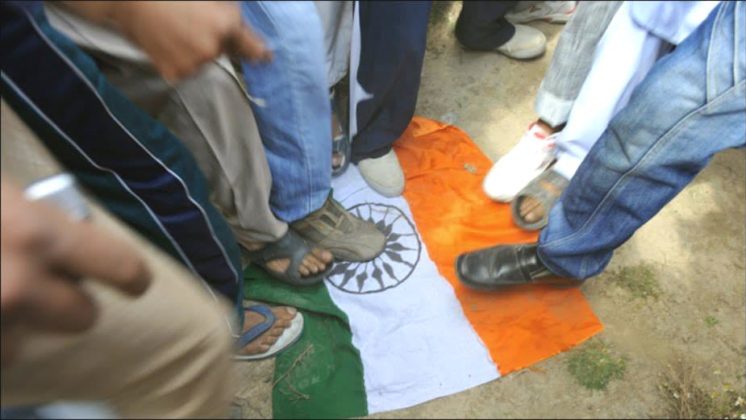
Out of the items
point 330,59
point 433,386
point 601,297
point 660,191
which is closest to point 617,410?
point 601,297

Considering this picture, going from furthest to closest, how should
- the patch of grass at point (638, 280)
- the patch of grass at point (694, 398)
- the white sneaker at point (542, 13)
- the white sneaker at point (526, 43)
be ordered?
the white sneaker at point (526, 43), the white sneaker at point (542, 13), the patch of grass at point (638, 280), the patch of grass at point (694, 398)

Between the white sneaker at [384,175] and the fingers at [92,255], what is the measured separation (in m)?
1.17

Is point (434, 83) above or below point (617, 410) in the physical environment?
above

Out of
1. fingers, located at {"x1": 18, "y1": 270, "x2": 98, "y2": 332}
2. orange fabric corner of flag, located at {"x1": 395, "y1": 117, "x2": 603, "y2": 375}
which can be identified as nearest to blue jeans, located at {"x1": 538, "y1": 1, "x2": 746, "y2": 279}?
orange fabric corner of flag, located at {"x1": 395, "y1": 117, "x2": 603, "y2": 375}

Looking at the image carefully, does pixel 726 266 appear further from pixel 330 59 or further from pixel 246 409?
pixel 246 409

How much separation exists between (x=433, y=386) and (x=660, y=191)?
2.34 feet

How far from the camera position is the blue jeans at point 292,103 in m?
0.94

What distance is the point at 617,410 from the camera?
1.33 m

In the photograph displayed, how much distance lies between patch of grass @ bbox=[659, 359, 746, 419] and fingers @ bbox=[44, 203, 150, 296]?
1326mm

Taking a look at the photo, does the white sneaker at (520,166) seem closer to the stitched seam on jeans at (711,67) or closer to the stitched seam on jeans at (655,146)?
the stitched seam on jeans at (655,146)

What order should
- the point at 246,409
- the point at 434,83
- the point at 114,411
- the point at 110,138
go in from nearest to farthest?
1. the point at 114,411
2. the point at 110,138
3. the point at 246,409
4. the point at 434,83

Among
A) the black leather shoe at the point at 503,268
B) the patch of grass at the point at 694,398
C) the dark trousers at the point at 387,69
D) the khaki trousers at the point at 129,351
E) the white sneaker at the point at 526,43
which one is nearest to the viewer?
the khaki trousers at the point at 129,351

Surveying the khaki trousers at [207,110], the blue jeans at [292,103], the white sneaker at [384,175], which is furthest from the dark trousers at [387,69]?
the khaki trousers at [207,110]

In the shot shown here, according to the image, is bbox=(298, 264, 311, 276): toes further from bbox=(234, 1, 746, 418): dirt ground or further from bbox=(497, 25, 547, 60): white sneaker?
bbox=(497, 25, 547, 60): white sneaker
